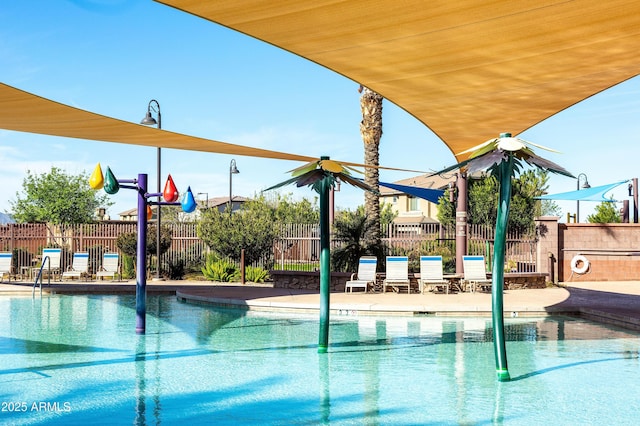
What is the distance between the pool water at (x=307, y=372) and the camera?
18.9ft

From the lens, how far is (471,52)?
663cm

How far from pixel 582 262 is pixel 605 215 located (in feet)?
37.4

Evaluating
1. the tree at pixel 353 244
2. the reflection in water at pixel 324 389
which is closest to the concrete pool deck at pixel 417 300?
the tree at pixel 353 244

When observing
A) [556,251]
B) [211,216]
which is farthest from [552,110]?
[211,216]

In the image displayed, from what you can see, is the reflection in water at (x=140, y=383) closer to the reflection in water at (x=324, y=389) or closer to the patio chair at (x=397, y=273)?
the reflection in water at (x=324, y=389)

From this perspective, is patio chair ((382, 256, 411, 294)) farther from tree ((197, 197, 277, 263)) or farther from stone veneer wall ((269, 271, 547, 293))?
tree ((197, 197, 277, 263))

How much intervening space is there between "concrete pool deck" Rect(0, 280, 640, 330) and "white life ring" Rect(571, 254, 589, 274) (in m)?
1.27

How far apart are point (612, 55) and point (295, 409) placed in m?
4.70

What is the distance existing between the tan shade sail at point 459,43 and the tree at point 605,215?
22.2m

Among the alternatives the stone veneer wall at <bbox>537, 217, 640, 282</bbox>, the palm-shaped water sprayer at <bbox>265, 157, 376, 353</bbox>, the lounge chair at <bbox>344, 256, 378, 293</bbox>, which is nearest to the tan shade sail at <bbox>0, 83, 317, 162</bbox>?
the palm-shaped water sprayer at <bbox>265, 157, 376, 353</bbox>

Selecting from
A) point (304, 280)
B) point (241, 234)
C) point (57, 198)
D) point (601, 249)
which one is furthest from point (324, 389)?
point (57, 198)

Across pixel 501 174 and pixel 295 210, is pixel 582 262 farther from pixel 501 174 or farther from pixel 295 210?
pixel 295 210

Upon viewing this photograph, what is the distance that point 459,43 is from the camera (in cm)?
631

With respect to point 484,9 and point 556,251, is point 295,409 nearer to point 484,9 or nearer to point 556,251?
point 484,9
